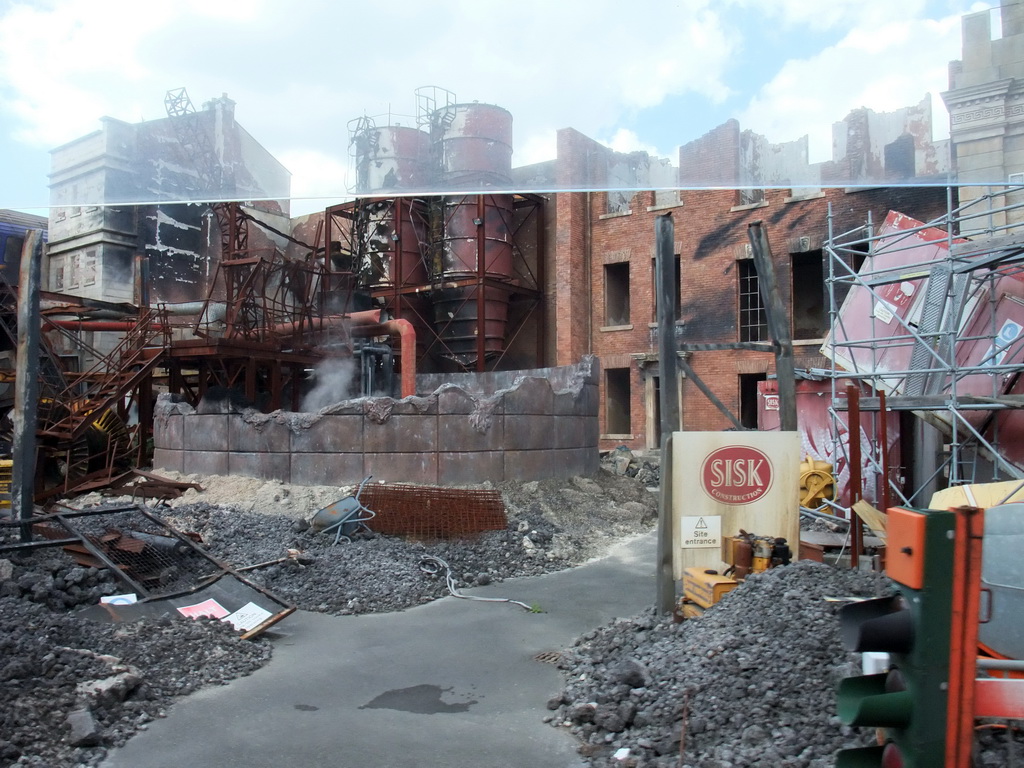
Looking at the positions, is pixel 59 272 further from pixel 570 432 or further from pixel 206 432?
pixel 570 432

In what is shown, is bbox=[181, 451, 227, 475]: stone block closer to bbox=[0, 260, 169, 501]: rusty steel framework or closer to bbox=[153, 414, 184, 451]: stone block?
bbox=[153, 414, 184, 451]: stone block

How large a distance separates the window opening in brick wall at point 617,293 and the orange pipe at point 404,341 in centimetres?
707

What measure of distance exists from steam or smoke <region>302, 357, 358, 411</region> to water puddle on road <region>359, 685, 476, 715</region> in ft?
52.2

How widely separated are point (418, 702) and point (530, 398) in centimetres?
883

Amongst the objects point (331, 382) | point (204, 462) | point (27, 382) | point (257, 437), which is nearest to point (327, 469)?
point (257, 437)

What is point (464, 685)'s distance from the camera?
5.96 meters

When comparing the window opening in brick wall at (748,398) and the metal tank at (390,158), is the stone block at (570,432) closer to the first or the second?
the window opening in brick wall at (748,398)

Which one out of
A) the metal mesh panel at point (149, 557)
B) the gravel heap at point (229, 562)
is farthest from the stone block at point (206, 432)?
the metal mesh panel at point (149, 557)

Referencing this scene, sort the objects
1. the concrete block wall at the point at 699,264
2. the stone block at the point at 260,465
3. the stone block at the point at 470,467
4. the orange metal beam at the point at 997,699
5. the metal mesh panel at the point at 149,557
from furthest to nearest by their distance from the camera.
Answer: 1. the concrete block wall at the point at 699,264
2. the stone block at the point at 260,465
3. the stone block at the point at 470,467
4. the metal mesh panel at the point at 149,557
5. the orange metal beam at the point at 997,699

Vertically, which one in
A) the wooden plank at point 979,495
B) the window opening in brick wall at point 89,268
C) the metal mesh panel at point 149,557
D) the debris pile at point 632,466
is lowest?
the metal mesh panel at point 149,557

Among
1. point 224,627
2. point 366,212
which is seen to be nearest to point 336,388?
point 366,212

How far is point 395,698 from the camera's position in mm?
5656

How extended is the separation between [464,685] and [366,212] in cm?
2122

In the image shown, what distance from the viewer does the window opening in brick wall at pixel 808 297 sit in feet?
72.9
